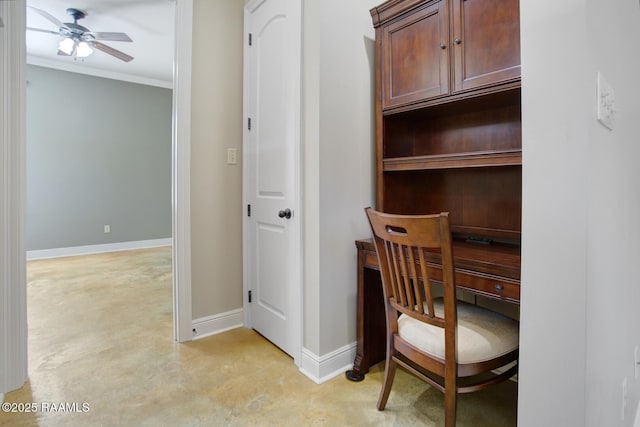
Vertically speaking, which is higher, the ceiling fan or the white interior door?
the ceiling fan

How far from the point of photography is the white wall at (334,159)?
68.3 inches

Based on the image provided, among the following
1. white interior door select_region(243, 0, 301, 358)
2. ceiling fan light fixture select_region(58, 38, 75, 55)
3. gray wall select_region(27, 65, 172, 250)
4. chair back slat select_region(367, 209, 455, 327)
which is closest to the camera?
chair back slat select_region(367, 209, 455, 327)

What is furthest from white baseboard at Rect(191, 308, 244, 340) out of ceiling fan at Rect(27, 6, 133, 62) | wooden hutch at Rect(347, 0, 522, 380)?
ceiling fan at Rect(27, 6, 133, 62)

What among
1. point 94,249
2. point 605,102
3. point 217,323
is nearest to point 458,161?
point 605,102

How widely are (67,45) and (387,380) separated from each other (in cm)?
461

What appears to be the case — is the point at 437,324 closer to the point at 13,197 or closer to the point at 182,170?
the point at 182,170

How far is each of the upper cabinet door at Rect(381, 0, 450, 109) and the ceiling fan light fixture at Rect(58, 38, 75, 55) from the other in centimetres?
368

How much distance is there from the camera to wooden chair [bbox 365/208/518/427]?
1157mm

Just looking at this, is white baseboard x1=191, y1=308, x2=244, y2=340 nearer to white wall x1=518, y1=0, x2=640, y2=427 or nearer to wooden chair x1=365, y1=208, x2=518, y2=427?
wooden chair x1=365, y1=208, x2=518, y2=427

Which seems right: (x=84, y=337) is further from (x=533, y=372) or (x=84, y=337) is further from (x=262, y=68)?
(x=533, y=372)

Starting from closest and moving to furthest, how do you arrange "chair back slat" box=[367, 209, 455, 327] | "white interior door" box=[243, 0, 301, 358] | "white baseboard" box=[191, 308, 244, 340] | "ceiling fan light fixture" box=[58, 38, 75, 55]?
"chair back slat" box=[367, 209, 455, 327], "white interior door" box=[243, 0, 301, 358], "white baseboard" box=[191, 308, 244, 340], "ceiling fan light fixture" box=[58, 38, 75, 55]

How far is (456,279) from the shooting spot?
137cm

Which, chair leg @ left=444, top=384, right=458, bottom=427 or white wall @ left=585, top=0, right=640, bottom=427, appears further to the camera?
chair leg @ left=444, top=384, right=458, bottom=427

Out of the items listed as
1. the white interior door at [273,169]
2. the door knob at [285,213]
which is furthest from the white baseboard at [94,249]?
the door knob at [285,213]
